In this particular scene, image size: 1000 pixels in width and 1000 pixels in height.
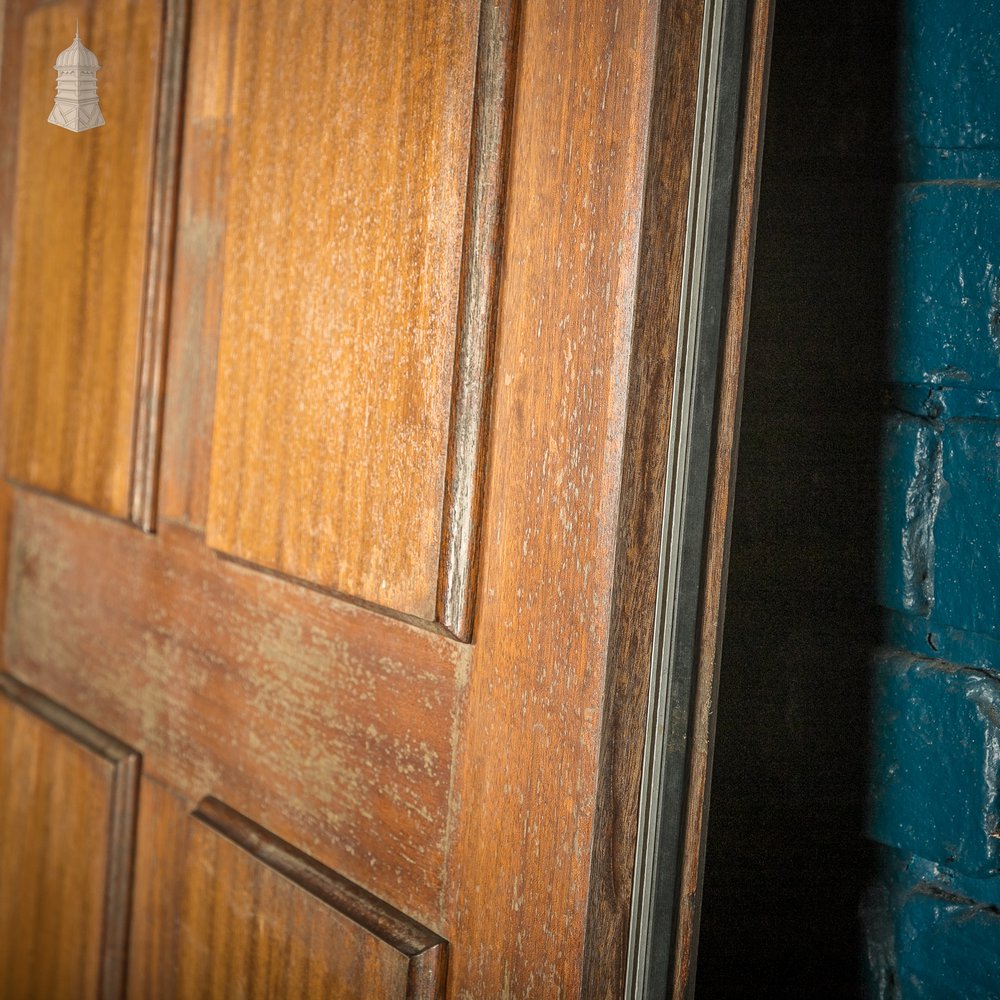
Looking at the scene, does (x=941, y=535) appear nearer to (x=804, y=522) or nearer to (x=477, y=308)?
(x=804, y=522)

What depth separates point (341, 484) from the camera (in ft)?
2.81

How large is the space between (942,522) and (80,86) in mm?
957

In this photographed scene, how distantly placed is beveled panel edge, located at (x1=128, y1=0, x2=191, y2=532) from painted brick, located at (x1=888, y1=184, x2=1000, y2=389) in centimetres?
67

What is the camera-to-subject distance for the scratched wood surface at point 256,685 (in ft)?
2.68

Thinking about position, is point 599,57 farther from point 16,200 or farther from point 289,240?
point 16,200

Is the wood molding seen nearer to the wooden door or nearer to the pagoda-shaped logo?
the wooden door

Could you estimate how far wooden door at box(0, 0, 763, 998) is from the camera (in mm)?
682

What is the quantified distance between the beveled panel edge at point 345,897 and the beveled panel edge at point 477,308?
22cm

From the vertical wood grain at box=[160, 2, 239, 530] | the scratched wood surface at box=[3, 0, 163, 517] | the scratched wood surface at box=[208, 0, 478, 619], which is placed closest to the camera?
the scratched wood surface at box=[208, 0, 478, 619]

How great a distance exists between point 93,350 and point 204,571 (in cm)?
30

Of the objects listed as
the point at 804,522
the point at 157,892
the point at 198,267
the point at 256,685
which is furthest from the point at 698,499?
the point at 157,892

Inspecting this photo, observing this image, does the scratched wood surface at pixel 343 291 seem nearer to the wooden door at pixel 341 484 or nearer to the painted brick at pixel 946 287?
the wooden door at pixel 341 484

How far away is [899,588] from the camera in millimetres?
772

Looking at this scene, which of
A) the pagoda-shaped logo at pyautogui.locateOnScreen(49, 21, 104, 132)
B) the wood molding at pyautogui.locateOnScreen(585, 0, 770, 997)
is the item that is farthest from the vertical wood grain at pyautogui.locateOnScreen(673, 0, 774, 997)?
the pagoda-shaped logo at pyautogui.locateOnScreen(49, 21, 104, 132)
